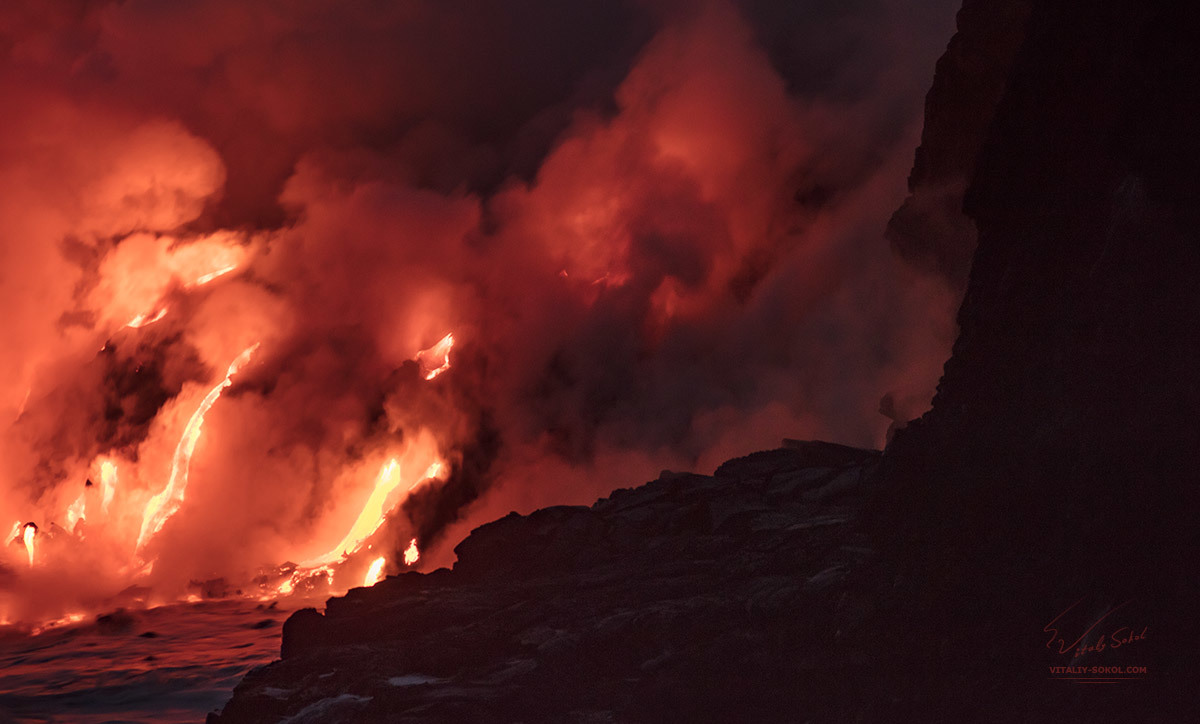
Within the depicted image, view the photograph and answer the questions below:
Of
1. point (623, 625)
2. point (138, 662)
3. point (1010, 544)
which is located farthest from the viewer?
point (138, 662)

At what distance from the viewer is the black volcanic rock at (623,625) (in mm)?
20734

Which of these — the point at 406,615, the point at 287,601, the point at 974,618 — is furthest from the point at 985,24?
the point at 287,601

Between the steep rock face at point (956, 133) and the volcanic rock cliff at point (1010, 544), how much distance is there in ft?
51.6

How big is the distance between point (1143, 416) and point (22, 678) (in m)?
61.8

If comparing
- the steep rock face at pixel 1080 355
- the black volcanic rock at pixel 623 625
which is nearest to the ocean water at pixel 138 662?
the black volcanic rock at pixel 623 625

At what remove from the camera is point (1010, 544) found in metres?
18.2

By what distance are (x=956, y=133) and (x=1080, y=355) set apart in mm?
25226

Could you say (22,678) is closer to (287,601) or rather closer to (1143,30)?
(287,601)

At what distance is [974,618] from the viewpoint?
58.9ft

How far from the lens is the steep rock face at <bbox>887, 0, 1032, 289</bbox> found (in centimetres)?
3706

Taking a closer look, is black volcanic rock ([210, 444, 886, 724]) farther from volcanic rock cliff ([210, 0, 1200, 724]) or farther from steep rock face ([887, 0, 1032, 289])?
steep rock face ([887, 0, 1032, 289])
